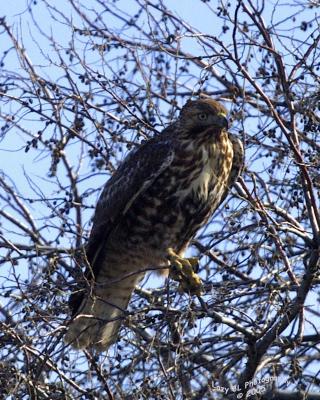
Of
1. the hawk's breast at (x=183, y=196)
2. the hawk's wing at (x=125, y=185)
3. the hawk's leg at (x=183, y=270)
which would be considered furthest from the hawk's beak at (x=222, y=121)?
the hawk's leg at (x=183, y=270)

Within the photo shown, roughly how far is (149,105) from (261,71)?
2.49 ft

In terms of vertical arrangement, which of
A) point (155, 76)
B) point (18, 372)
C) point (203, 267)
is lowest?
point (18, 372)

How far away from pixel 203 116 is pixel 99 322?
177 centimetres

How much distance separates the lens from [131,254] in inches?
289

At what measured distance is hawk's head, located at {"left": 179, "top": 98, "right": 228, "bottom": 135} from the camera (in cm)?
709

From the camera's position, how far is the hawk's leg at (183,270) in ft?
20.9

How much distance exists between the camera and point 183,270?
6652 millimetres

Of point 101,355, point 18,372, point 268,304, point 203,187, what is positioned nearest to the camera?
point 18,372

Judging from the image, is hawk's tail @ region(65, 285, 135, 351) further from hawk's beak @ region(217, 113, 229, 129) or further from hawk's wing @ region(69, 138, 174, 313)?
hawk's beak @ region(217, 113, 229, 129)

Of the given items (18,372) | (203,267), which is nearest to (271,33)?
(203,267)

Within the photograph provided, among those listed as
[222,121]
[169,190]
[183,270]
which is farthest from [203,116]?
[183,270]

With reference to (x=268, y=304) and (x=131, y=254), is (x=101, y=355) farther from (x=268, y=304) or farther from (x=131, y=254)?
(x=131, y=254)

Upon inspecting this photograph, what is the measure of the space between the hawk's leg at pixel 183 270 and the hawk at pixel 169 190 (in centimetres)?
1

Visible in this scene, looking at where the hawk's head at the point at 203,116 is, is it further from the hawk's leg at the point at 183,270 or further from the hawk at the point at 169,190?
the hawk's leg at the point at 183,270
